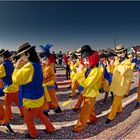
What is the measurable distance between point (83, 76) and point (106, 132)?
1.33 meters

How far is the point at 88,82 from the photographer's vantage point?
6574mm

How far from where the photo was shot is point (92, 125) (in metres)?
7.19

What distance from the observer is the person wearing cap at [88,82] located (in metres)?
6.60

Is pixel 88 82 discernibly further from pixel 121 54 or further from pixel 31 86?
pixel 121 54

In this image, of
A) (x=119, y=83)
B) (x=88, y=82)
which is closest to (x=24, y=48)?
(x=88, y=82)

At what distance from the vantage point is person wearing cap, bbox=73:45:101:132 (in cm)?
660

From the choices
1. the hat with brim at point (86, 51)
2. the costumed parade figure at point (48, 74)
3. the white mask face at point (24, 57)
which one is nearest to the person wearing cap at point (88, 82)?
the hat with brim at point (86, 51)

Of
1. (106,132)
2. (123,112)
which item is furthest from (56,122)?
(123,112)

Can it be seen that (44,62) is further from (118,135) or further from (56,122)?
(118,135)

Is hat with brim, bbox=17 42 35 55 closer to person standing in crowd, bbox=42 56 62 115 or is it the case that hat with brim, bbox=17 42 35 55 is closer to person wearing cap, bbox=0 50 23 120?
person wearing cap, bbox=0 50 23 120

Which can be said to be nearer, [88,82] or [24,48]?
[24,48]

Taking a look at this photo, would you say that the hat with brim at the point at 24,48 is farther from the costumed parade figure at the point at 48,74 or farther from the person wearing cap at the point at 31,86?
the costumed parade figure at the point at 48,74

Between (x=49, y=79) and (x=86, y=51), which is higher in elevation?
(x=86, y=51)

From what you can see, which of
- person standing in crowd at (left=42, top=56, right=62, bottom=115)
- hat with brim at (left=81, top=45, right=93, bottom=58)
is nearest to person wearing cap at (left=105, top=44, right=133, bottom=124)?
hat with brim at (left=81, top=45, right=93, bottom=58)
